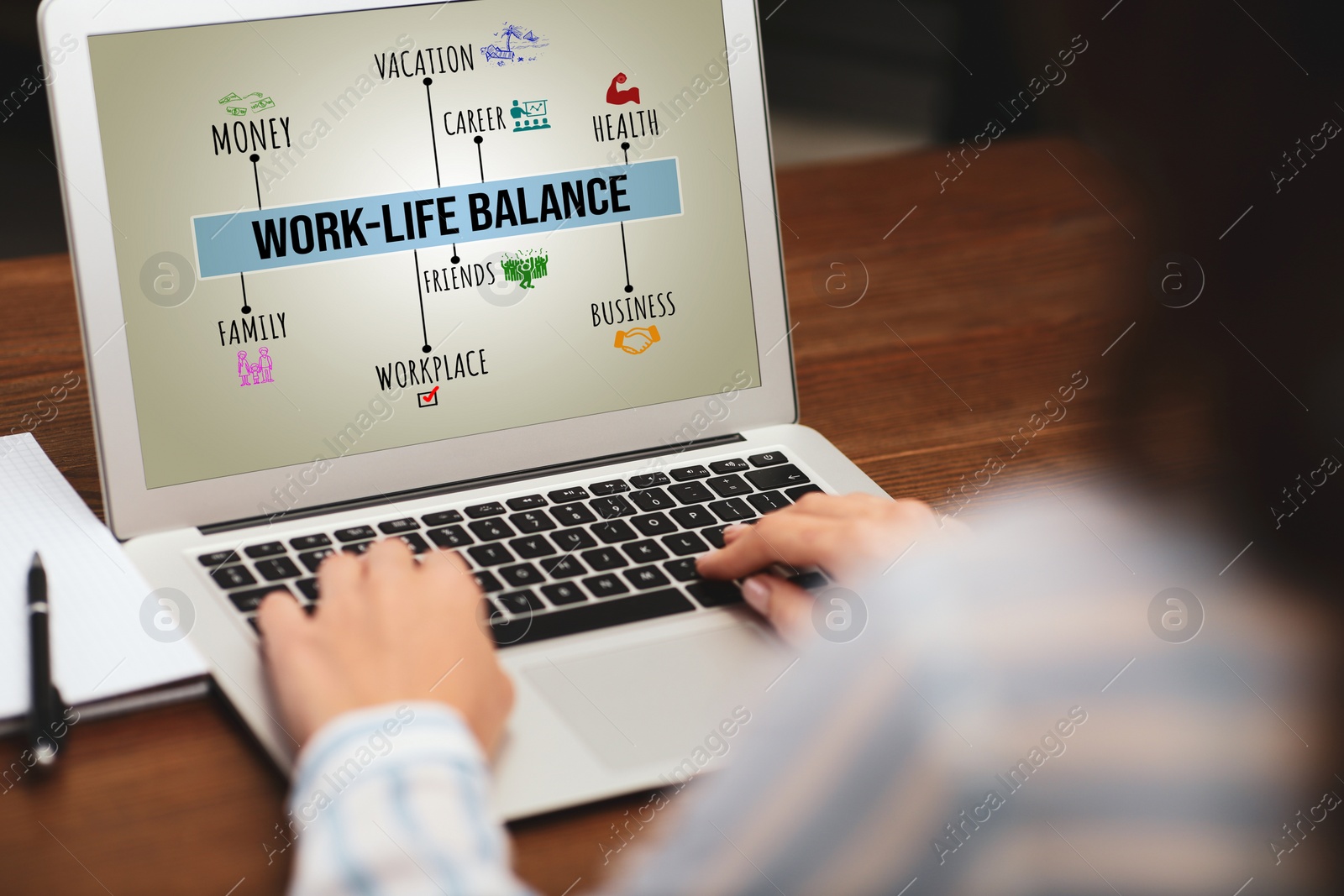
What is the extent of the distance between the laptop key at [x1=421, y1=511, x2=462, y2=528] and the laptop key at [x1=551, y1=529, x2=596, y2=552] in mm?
77

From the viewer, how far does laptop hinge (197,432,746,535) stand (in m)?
0.86

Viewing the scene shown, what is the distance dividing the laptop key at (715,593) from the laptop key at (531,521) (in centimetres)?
12

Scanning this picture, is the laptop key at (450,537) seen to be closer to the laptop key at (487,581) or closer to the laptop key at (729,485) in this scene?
the laptop key at (487,581)

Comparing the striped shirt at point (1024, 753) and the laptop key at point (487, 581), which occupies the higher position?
the striped shirt at point (1024, 753)

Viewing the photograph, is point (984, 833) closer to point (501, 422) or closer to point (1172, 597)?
point (1172, 597)

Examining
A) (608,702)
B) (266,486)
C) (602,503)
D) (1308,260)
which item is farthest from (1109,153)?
(266,486)

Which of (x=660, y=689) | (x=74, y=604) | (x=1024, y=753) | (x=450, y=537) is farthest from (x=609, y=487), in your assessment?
(x=1024, y=753)

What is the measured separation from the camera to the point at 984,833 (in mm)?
443

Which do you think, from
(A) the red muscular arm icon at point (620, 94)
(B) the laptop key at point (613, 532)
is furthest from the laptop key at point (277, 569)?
(A) the red muscular arm icon at point (620, 94)

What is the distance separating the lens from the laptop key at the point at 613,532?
0.83m

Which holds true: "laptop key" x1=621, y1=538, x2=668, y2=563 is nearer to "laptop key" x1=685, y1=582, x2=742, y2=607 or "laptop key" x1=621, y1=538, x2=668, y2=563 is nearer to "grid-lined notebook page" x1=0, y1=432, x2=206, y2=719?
"laptop key" x1=685, y1=582, x2=742, y2=607

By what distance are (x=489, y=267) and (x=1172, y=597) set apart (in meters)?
0.60

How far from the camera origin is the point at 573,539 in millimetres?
823

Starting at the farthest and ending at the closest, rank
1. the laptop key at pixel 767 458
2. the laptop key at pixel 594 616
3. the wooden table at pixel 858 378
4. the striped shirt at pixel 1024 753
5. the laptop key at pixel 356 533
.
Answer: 1. the laptop key at pixel 767 458
2. the laptop key at pixel 356 533
3. the laptop key at pixel 594 616
4. the wooden table at pixel 858 378
5. the striped shirt at pixel 1024 753
